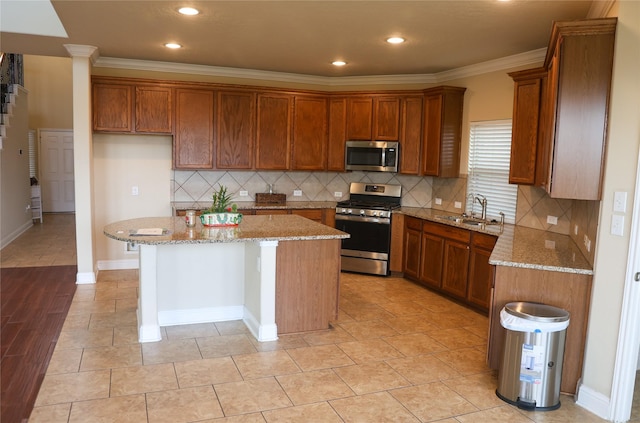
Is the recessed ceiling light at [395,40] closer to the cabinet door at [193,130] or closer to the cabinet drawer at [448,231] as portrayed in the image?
the cabinet drawer at [448,231]

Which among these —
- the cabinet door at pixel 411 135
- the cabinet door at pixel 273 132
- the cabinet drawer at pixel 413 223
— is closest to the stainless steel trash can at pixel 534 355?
the cabinet drawer at pixel 413 223

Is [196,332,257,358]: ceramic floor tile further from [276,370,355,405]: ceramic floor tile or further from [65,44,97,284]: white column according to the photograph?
[65,44,97,284]: white column

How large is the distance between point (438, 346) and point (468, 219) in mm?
1918

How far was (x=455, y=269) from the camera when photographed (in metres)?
5.25

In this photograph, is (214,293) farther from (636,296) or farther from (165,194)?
(636,296)

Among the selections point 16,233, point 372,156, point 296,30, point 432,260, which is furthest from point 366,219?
point 16,233

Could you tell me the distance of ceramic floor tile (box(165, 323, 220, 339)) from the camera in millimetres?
4121

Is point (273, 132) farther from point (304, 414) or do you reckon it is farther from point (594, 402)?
point (594, 402)

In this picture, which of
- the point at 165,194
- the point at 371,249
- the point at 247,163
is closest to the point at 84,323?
the point at 165,194

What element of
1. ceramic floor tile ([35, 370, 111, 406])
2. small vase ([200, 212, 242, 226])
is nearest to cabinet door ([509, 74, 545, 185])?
small vase ([200, 212, 242, 226])

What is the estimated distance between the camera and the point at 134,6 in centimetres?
385

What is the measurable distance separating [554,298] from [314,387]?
1.68 metres

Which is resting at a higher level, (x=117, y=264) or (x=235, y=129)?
(x=235, y=129)

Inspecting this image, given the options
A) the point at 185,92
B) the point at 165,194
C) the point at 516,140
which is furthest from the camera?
the point at 165,194
